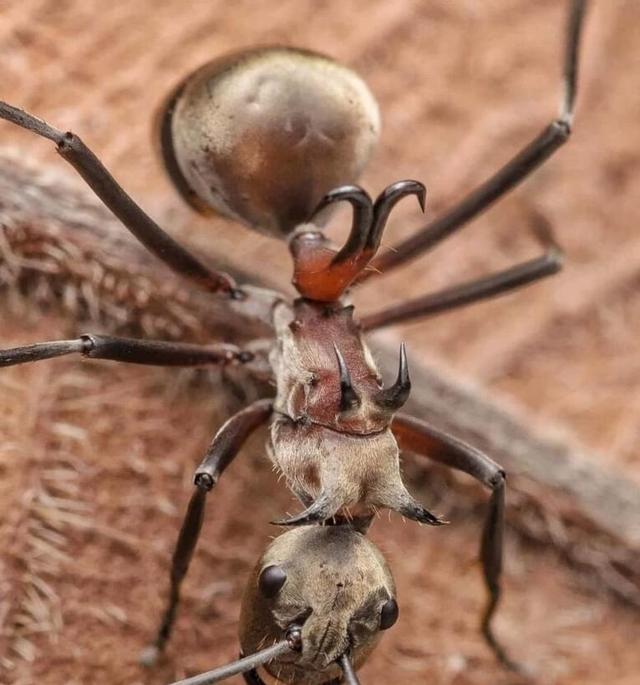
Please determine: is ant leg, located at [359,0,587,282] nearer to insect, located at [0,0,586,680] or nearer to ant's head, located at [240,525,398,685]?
insect, located at [0,0,586,680]

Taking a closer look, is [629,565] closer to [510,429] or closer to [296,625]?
[510,429]

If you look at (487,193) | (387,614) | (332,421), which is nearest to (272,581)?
(387,614)

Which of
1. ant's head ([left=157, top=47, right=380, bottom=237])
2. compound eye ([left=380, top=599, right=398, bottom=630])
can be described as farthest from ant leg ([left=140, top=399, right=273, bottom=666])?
ant's head ([left=157, top=47, right=380, bottom=237])

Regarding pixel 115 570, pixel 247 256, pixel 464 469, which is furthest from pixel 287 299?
pixel 115 570

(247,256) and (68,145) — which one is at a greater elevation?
(247,256)

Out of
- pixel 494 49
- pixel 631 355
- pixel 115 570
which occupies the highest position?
pixel 494 49

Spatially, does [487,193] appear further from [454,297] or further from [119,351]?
[119,351]
